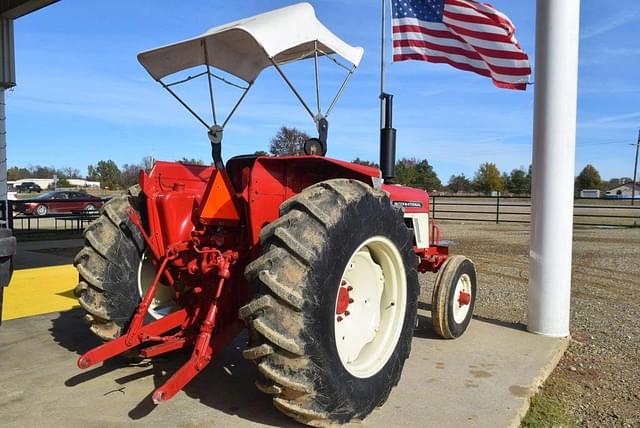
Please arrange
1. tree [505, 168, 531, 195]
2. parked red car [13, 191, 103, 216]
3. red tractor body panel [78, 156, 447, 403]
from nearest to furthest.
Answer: red tractor body panel [78, 156, 447, 403] < parked red car [13, 191, 103, 216] < tree [505, 168, 531, 195]

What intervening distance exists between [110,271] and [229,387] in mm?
1245

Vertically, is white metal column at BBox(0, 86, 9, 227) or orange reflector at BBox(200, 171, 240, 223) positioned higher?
white metal column at BBox(0, 86, 9, 227)

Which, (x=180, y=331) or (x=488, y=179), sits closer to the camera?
(x=180, y=331)

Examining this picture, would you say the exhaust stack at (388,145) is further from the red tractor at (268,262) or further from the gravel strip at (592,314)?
the gravel strip at (592,314)

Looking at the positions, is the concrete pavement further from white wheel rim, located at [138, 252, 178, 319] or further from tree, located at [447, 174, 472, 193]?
tree, located at [447, 174, 472, 193]

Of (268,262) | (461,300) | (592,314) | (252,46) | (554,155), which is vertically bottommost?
(592,314)

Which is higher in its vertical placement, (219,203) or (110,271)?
(219,203)

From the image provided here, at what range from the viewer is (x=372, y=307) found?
3.60 m

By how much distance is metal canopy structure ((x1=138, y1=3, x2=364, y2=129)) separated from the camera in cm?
370

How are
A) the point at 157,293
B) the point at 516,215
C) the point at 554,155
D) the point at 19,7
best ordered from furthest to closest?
1. the point at 516,215
2. the point at 19,7
3. the point at 554,155
4. the point at 157,293

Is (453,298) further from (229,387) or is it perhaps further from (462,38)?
(462,38)

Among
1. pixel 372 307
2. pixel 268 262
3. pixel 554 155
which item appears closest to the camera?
pixel 268 262

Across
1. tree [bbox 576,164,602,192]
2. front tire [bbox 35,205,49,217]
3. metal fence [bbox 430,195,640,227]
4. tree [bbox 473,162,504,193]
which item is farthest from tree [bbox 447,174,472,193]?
front tire [bbox 35,205,49,217]

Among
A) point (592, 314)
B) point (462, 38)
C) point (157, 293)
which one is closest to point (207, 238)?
point (157, 293)
